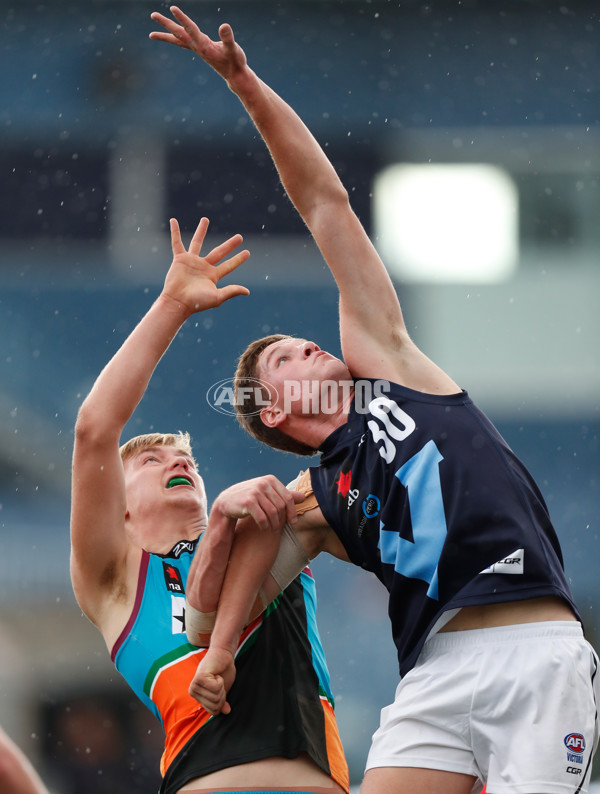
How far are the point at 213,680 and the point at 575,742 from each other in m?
0.92

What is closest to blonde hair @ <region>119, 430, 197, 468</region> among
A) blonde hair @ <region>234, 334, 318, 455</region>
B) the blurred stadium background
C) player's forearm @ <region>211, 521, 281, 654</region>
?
blonde hair @ <region>234, 334, 318, 455</region>

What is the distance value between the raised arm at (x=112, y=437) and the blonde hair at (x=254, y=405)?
209 mm

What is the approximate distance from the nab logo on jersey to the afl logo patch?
3.95 ft

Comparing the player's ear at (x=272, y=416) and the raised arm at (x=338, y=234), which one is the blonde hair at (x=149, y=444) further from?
the raised arm at (x=338, y=234)

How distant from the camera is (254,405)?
124 inches

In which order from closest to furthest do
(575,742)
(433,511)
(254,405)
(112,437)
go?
1. (575,742)
2. (433,511)
3. (112,437)
4. (254,405)

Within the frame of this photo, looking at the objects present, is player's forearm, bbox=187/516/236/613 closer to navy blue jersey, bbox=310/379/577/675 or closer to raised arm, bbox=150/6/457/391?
navy blue jersey, bbox=310/379/577/675

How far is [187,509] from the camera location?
331 cm

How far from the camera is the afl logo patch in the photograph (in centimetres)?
234

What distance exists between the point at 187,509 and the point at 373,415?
87 centimetres

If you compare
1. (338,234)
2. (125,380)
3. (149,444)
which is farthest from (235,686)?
(338,234)

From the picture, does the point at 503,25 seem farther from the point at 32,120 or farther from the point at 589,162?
the point at 32,120

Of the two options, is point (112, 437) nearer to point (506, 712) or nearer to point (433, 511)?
point (433, 511)

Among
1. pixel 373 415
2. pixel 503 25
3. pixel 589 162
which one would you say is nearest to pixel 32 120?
pixel 503 25
